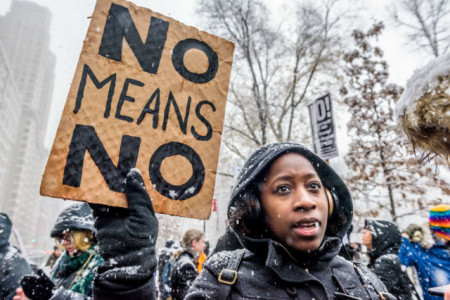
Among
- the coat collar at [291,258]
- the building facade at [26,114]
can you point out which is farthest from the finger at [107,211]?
the building facade at [26,114]

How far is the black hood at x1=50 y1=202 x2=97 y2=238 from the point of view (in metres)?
2.86

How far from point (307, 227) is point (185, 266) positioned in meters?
3.83

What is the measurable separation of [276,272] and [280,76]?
14.3m

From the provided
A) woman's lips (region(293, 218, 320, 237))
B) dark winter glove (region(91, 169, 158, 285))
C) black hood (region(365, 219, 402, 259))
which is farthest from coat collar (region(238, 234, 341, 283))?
black hood (region(365, 219, 402, 259))

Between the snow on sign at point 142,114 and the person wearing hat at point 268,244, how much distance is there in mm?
140

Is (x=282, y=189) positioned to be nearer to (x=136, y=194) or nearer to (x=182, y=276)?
(x=136, y=194)

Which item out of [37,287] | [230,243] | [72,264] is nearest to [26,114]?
[72,264]

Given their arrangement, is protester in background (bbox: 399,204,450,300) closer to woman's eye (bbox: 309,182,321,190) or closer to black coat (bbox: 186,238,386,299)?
black coat (bbox: 186,238,386,299)

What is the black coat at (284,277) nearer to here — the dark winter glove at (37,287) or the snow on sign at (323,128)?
the dark winter glove at (37,287)

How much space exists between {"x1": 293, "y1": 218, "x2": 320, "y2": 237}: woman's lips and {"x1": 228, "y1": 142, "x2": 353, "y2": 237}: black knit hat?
0.30 m

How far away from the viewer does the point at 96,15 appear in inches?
57.2

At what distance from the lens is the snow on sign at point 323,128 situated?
615 centimetres

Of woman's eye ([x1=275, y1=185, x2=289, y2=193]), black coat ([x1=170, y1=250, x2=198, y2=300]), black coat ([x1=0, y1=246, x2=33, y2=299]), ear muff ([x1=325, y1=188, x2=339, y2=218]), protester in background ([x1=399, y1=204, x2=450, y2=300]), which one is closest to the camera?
woman's eye ([x1=275, y1=185, x2=289, y2=193])

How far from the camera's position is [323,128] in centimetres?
650
